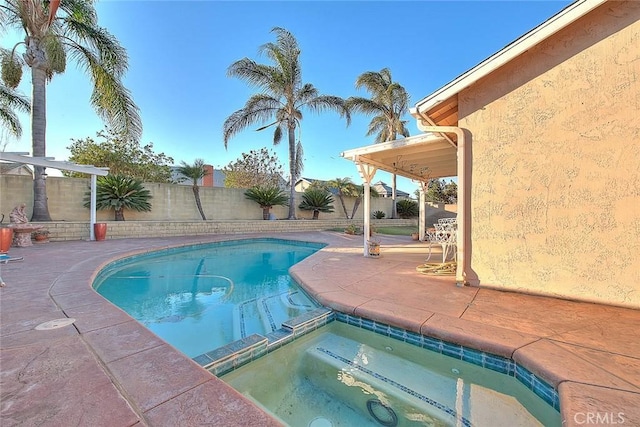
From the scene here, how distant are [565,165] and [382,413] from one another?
4494 millimetres

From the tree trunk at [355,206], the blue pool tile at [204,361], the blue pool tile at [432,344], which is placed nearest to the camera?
the blue pool tile at [204,361]

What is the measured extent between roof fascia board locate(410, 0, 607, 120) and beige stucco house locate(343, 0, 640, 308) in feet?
0.05

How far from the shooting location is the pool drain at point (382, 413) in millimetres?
2396

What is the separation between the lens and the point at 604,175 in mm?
3998

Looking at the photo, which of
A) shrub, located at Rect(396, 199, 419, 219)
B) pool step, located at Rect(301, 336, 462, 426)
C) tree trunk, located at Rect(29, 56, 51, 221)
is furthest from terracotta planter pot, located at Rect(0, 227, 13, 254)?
shrub, located at Rect(396, 199, 419, 219)

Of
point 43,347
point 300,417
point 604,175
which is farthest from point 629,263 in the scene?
point 43,347

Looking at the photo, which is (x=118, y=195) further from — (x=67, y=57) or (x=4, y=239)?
(x=4, y=239)

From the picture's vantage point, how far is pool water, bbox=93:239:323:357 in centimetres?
422

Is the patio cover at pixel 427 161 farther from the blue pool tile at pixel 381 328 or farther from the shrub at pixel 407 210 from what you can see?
the shrub at pixel 407 210

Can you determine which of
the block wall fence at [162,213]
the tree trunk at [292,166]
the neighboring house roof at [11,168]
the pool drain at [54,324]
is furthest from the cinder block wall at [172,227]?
the pool drain at [54,324]

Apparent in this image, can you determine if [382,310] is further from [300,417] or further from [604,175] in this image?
[604,175]

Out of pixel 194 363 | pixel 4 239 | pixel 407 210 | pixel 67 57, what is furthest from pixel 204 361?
pixel 407 210

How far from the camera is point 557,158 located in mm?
4340
